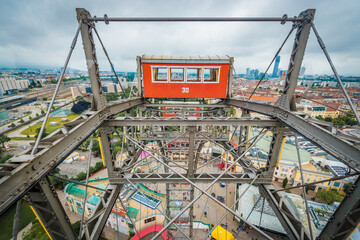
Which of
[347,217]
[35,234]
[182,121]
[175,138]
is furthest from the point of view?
[35,234]

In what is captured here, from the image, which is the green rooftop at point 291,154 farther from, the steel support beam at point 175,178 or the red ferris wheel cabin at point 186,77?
the steel support beam at point 175,178

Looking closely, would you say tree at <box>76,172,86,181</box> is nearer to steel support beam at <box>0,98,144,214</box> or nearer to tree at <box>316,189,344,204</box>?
steel support beam at <box>0,98,144,214</box>

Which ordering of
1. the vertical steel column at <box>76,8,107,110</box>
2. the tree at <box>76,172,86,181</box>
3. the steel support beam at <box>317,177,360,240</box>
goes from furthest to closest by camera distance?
the tree at <box>76,172,86,181</box>
the vertical steel column at <box>76,8,107,110</box>
the steel support beam at <box>317,177,360,240</box>

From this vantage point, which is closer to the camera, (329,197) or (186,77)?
(186,77)

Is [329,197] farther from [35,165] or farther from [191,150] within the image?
[35,165]

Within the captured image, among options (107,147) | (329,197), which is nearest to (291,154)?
(329,197)

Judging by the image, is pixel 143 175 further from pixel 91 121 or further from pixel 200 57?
pixel 200 57

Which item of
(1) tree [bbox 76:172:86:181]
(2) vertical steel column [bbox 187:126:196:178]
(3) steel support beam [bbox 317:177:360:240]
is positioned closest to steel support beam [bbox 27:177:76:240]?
(2) vertical steel column [bbox 187:126:196:178]
